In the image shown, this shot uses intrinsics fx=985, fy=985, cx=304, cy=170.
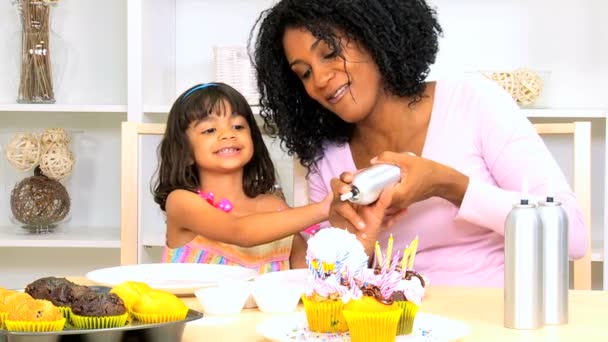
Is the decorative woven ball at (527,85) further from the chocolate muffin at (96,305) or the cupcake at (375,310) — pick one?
the chocolate muffin at (96,305)

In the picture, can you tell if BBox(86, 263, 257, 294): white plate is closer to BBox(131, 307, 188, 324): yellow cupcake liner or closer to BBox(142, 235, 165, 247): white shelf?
BBox(131, 307, 188, 324): yellow cupcake liner

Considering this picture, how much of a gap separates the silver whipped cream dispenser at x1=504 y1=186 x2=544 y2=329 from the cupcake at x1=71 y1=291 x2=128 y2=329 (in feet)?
1.48

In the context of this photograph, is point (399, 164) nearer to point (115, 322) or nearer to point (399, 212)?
point (399, 212)

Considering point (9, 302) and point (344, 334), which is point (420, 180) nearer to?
point (344, 334)

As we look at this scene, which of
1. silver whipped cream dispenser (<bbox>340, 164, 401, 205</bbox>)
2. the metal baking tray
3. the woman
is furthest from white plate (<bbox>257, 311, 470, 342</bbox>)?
the woman

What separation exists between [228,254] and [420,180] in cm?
Result: 59

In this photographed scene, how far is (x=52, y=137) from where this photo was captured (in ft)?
9.20

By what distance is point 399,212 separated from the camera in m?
1.74

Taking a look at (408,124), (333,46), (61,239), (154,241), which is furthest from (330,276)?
(61,239)

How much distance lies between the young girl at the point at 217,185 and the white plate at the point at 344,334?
0.82 m

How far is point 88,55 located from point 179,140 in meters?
1.09

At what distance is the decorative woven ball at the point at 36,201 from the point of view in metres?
2.86

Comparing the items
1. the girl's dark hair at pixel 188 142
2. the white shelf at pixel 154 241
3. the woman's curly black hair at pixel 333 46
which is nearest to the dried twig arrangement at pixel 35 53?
the white shelf at pixel 154 241

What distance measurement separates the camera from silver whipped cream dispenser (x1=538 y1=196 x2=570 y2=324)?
3.79ft
